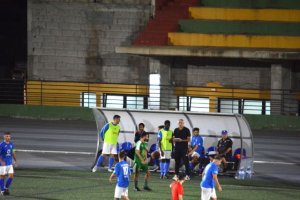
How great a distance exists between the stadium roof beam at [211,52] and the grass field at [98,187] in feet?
34.7

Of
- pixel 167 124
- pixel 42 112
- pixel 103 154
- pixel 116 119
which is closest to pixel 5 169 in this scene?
pixel 116 119


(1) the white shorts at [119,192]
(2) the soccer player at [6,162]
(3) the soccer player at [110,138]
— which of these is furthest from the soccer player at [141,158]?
(1) the white shorts at [119,192]

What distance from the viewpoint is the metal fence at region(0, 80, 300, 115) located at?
41844 millimetres

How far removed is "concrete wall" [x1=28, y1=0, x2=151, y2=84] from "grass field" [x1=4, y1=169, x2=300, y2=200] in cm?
1416

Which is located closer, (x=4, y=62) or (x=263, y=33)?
(x=263, y=33)

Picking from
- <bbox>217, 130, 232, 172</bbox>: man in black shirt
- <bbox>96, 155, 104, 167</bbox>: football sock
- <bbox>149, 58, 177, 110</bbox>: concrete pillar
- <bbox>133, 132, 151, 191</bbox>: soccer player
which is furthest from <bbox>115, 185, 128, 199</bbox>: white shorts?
<bbox>149, 58, 177, 110</bbox>: concrete pillar

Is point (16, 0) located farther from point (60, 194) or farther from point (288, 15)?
point (60, 194)

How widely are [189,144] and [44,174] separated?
15.3 ft

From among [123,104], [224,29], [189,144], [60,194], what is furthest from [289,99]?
[60,194]

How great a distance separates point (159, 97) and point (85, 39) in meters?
5.34

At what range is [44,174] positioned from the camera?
30.4 m

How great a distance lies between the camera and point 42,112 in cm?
4325

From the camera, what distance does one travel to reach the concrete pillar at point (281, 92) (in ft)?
136

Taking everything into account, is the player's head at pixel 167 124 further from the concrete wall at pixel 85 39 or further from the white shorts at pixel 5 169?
the concrete wall at pixel 85 39
